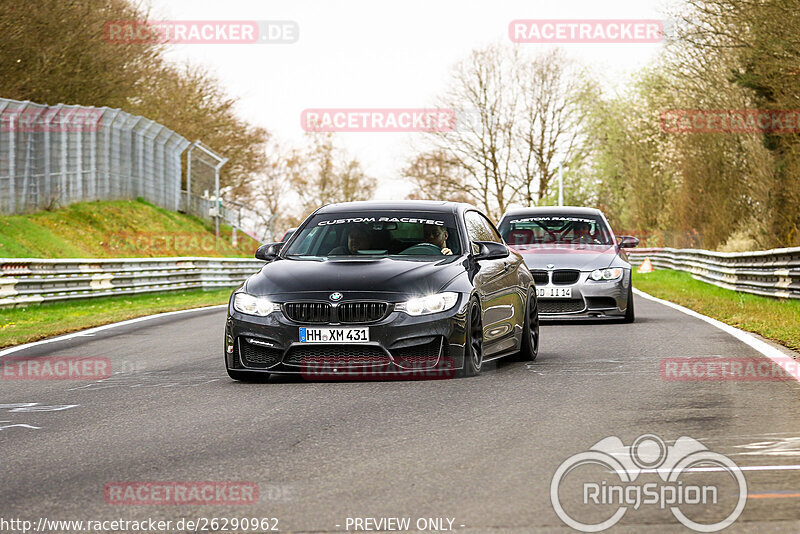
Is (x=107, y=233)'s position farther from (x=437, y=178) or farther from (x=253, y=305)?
(x=253, y=305)

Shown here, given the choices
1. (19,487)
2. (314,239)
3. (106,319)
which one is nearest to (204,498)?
(19,487)

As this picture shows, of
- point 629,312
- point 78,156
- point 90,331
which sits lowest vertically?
point 90,331

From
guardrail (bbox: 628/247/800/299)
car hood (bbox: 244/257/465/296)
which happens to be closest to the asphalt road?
car hood (bbox: 244/257/465/296)

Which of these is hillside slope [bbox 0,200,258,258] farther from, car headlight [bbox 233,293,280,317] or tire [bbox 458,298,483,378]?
tire [bbox 458,298,483,378]

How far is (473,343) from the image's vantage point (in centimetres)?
977

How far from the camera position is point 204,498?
5.41 meters

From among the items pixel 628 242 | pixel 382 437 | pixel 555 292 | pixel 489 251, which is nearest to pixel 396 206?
pixel 489 251

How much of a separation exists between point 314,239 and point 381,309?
5.67 feet

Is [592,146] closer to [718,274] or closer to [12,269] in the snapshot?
[718,274]

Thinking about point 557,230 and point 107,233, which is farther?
point 107,233

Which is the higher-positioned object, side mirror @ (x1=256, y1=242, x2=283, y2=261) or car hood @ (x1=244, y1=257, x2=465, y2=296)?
side mirror @ (x1=256, y1=242, x2=283, y2=261)

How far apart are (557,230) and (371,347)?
28.6 feet

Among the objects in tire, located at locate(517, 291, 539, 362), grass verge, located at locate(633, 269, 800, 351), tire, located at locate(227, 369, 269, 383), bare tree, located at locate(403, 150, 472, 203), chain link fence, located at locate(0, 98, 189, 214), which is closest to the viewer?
tire, located at locate(227, 369, 269, 383)

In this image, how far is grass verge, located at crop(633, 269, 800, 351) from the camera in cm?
1366
